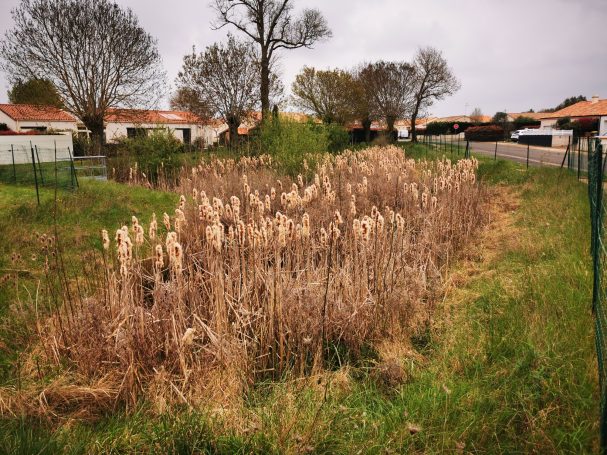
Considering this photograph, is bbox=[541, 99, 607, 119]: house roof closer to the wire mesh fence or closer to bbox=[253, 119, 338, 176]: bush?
the wire mesh fence

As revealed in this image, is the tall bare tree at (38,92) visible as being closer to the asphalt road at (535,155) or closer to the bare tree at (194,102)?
the bare tree at (194,102)

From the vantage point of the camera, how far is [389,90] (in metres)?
40.8

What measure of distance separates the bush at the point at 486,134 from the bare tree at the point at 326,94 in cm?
1498

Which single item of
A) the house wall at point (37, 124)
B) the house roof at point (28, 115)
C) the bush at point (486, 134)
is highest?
the house roof at point (28, 115)

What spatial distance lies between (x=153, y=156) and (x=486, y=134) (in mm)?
38267

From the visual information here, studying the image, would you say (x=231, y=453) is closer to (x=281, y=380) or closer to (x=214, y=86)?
(x=281, y=380)

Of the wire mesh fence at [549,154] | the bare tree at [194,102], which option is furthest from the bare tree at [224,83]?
the wire mesh fence at [549,154]

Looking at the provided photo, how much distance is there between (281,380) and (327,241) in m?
2.29

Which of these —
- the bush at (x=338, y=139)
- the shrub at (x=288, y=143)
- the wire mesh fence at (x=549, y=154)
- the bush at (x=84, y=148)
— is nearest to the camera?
the wire mesh fence at (x=549, y=154)

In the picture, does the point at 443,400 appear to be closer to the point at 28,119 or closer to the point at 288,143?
the point at 288,143

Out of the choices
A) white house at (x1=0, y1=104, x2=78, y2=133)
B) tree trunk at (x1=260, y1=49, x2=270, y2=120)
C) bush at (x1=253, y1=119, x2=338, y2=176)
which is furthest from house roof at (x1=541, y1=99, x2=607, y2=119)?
white house at (x1=0, y1=104, x2=78, y2=133)

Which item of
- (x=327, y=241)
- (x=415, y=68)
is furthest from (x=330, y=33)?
(x=327, y=241)

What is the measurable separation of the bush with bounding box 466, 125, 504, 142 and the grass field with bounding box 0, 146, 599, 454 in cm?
4230

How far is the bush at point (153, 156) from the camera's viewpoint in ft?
47.8
